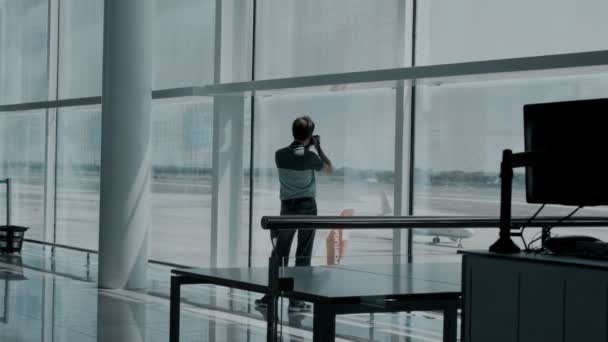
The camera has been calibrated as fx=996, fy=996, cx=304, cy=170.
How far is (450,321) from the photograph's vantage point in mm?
3783

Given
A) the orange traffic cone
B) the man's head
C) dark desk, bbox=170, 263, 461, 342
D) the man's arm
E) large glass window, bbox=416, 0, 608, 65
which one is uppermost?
large glass window, bbox=416, 0, 608, 65

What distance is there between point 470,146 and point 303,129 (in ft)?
4.82

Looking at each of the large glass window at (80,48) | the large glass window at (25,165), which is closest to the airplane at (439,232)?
the large glass window at (80,48)

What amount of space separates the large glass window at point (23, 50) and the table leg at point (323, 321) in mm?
11852

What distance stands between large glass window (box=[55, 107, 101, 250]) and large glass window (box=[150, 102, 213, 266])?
1.75m

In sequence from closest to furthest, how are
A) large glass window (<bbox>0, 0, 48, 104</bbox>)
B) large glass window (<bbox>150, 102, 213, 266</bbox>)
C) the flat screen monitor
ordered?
the flat screen monitor
large glass window (<bbox>150, 102, 213, 266</bbox>)
large glass window (<bbox>0, 0, 48, 104</bbox>)

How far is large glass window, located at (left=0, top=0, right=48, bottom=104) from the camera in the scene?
14.6 m

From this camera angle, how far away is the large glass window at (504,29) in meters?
7.19

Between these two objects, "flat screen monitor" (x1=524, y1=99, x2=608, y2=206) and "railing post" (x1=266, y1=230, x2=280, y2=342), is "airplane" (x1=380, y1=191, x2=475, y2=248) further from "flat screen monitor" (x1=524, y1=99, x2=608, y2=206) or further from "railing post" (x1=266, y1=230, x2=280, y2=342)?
"flat screen monitor" (x1=524, y1=99, x2=608, y2=206)

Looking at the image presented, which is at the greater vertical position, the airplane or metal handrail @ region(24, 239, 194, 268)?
the airplane

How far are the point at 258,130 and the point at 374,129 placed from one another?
190 cm

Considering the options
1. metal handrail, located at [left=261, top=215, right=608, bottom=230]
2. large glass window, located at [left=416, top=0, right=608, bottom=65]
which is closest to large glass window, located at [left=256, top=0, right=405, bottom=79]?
large glass window, located at [left=416, top=0, right=608, bottom=65]

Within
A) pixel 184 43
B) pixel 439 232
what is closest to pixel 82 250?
pixel 184 43

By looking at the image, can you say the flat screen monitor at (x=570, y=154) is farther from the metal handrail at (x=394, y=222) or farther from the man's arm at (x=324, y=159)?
the man's arm at (x=324, y=159)
